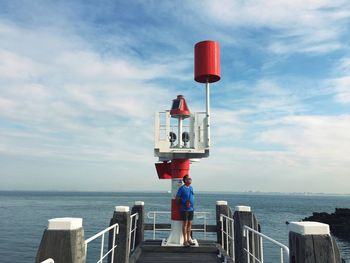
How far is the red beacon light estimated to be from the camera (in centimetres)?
980

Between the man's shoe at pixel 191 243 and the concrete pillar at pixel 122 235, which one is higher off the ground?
the concrete pillar at pixel 122 235

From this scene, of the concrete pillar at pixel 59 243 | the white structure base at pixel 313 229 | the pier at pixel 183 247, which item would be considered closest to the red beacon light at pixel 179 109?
the pier at pixel 183 247

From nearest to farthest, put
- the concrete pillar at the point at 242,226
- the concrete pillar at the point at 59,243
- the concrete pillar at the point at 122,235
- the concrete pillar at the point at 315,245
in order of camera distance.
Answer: the concrete pillar at the point at 315,245 < the concrete pillar at the point at 59,243 < the concrete pillar at the point at 242,226 < the concrete pillar at the point at 122,235

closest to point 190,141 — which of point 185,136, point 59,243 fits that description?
point 185,136

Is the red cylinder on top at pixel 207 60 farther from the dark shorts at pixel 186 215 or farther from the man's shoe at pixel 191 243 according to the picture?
the man's shoe at pixel 191 243

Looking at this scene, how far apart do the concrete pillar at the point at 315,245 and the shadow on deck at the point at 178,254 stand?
522cm

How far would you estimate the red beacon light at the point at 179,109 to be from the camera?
32.2 feet

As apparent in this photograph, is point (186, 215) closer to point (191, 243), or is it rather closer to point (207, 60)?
point (191, 243)

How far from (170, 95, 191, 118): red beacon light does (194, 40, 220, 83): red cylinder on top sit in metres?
0.91

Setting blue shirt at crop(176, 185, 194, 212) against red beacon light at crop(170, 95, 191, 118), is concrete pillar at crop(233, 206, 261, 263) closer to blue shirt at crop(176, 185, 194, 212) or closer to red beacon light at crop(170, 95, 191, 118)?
blue shirt at crop(176, 185, 194, 212)

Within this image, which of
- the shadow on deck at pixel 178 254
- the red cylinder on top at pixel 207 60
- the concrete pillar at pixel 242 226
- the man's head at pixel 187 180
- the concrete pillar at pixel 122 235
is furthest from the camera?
the red cylinder on top at pixel 207 60

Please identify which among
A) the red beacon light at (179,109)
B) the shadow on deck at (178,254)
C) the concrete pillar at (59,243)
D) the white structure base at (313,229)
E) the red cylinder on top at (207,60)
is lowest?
the shadow on deck at (178,254)

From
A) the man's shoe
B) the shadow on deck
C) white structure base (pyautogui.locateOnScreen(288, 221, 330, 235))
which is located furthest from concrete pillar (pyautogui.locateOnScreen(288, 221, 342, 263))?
Answer: the man's shoe

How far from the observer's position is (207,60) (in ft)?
32.0
